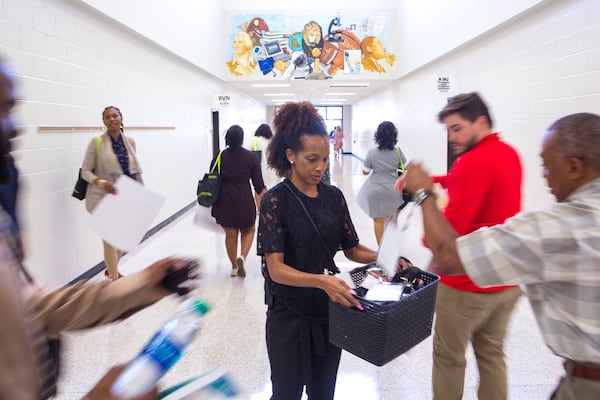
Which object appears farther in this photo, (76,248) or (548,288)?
(76,248)

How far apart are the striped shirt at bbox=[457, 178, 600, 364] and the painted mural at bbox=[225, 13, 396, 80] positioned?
11926 mm

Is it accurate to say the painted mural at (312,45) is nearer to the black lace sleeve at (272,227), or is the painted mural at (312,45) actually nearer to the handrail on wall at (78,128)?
the handrail on wall at (78,128)

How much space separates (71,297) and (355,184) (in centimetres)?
1174

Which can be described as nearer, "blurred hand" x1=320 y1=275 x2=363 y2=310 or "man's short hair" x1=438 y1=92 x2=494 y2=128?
"blurred hand" x1=320 y1=275 x2=363 y2=310

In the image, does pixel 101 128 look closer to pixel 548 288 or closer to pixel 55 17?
pixel 55 17

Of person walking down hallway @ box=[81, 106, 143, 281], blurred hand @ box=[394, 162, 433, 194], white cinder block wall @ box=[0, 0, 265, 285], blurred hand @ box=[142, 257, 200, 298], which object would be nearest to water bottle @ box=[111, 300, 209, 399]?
blurred hand @ box=[142, 257, 200, 298]

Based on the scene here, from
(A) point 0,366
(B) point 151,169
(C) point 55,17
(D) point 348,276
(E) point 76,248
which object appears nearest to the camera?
(A) point 0,366

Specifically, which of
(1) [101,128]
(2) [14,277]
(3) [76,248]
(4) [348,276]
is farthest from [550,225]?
(1) [101,128]

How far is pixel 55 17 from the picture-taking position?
4387 mm

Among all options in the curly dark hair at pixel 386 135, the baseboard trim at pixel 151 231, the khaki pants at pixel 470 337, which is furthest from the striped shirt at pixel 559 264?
the baseboard trim at pixel 151 231

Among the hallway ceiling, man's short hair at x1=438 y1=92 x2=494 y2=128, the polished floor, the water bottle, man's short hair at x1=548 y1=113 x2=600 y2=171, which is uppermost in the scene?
the hallway ceiling

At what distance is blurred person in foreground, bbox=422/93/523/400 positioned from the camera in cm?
192

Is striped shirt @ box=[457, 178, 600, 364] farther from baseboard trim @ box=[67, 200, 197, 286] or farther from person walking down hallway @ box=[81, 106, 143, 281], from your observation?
baseboard trim @ box=[67, 200, 197, 286]

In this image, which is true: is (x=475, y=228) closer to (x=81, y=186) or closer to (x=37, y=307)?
(x=37, y=307)
